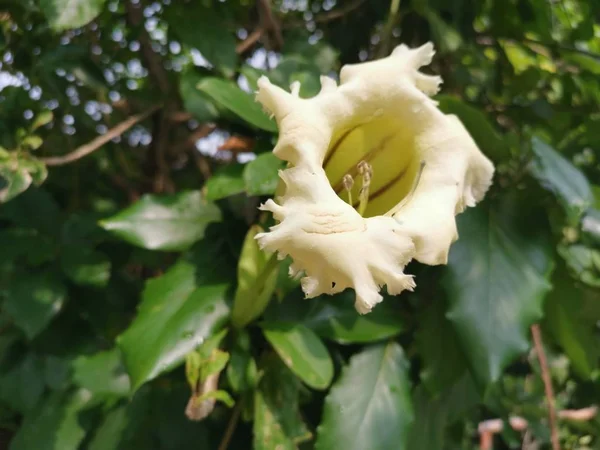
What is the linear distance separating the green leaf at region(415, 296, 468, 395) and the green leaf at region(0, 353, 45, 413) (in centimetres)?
51

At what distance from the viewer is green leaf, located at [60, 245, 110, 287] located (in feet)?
2.29

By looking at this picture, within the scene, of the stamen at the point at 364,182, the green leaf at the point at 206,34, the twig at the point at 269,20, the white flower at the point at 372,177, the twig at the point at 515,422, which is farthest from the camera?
the twig at the point at 515,422

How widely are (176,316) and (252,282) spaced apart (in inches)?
3.4

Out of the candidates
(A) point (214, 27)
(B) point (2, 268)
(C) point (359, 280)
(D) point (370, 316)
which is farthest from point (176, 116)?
(C) point (359, 280)

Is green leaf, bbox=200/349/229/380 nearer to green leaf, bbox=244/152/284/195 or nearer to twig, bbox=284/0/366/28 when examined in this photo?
green leaf, bbox=244/152/284/195

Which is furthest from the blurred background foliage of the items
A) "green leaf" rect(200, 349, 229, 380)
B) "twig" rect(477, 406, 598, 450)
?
"twig" rect(477, 406, 598, 450)

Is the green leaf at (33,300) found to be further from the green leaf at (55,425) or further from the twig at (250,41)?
the twig at (250,41)

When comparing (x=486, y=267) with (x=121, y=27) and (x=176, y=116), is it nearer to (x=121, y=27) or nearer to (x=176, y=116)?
(x=176, y=116)

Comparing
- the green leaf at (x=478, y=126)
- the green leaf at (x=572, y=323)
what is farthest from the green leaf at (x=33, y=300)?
the green leaf at (x=572, y=323)

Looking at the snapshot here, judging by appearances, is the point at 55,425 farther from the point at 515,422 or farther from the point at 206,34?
the point at 515,422

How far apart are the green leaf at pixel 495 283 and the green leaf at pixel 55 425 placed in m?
0.50

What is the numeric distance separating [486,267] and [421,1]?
357 millimetres

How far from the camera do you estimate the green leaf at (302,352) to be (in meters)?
0.52

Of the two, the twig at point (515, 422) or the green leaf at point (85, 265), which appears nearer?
the green leaf at point (85, 265)
